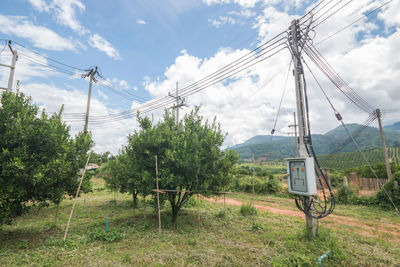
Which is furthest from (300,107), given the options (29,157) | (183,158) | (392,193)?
(392,193)

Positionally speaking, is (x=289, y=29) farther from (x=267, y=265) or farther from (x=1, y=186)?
(x=1, y=186)

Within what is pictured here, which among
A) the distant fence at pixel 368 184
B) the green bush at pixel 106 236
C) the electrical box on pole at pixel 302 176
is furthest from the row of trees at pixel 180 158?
the distant fence at pixel 368 184

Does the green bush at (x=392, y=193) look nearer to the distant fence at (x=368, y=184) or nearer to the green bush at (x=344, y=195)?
the green bush at (x=344, y=195)

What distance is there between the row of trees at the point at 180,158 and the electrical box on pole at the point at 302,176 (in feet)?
9.73

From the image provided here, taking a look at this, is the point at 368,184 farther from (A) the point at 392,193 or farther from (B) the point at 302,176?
(B) the point at 302,176

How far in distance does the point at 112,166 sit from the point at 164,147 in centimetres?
777

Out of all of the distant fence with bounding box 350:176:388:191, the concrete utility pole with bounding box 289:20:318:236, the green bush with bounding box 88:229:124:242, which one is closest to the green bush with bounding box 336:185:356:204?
the distant fence with bounding box 350:176:388:191

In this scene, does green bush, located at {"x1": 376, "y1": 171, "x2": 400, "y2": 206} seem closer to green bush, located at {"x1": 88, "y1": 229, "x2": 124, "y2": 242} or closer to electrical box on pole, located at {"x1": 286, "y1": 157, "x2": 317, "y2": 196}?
electrical box on pole, located at {"x1": 286, "y1": 157, "x2": 317, "y2": 196}

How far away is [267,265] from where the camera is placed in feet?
19.5

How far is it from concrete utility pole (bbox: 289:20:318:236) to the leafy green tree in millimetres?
3397

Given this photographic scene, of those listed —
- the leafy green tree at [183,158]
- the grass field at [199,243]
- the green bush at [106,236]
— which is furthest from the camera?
the leafy green tree at [183,158]

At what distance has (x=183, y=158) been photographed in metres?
8.74

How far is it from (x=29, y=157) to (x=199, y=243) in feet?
22.4

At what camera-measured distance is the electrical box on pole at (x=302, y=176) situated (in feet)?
21.5
